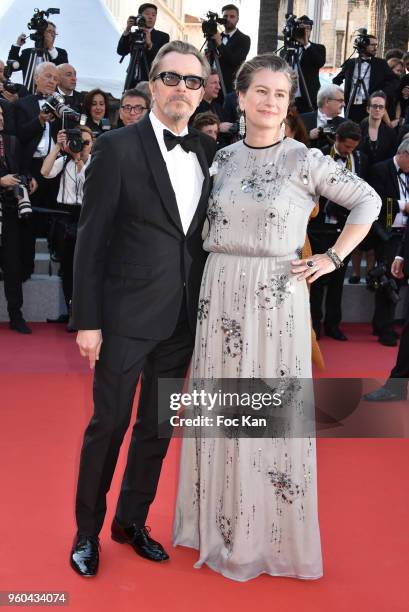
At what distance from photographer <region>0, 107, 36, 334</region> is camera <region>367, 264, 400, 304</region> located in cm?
283

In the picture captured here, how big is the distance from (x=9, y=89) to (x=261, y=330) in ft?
19.3

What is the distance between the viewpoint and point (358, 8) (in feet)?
152

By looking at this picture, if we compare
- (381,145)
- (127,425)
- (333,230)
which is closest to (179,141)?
(127,425)

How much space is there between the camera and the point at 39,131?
7.09 metres

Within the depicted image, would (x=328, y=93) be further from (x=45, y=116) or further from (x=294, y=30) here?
(x=45, y=116)

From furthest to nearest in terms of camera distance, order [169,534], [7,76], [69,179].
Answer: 1. [7,76]
2. [69,179]
3. [169,534]

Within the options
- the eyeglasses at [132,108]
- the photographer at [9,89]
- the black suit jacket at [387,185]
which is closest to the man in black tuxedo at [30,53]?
the photographer at [9,89]

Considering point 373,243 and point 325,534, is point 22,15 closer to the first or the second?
point 373,243

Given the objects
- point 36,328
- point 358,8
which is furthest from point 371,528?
point 358,8

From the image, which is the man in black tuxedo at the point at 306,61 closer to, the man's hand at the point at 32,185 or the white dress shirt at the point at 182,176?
the man's hand at the point at 32,185

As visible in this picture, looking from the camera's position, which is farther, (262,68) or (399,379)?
(399,379)

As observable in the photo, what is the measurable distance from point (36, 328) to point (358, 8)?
143 feet

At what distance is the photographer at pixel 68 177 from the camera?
655 cm

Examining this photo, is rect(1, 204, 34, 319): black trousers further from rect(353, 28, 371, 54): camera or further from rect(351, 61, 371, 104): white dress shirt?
rect(353, 28, 371, 54): camera
